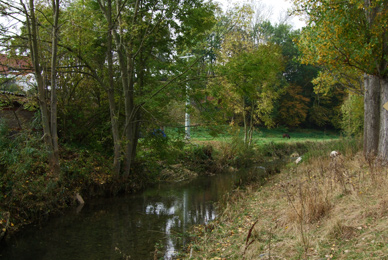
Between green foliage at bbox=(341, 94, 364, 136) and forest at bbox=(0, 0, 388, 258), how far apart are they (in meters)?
5.67

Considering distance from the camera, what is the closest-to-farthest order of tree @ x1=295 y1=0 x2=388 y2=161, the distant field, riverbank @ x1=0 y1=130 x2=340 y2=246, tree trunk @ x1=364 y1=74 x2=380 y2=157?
1. riverbank @ x1=0 y1=130 x2=340 y2=246
2. tree @ x1=295 y1=0 x2=388 y2=161
3. tree trunk @ x1=364 y1=74 x2=380 y2=157
4. the distant field

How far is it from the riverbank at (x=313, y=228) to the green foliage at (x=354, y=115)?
1366cm

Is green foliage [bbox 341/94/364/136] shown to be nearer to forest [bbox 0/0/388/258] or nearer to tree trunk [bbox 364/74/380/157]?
forest [bbox 0/0/388/258]

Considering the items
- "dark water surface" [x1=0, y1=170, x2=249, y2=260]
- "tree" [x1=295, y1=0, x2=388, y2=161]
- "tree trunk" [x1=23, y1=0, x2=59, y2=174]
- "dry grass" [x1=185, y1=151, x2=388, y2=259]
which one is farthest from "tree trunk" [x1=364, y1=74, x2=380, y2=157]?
"tree trunk" [x1=23, y1=0, x2=59, y2=174]

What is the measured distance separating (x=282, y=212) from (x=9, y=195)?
21.7 feet

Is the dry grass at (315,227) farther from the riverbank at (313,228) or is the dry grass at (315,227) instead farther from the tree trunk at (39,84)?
the tree trunk at (39,84)

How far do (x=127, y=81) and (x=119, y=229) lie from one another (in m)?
6.41

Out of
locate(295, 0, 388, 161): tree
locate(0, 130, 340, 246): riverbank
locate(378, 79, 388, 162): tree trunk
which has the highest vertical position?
locate(295, 0, 388, 161): tree

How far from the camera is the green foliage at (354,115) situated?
2014cm

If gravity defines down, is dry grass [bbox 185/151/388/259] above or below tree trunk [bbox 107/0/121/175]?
below

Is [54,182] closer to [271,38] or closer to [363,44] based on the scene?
[363,44]

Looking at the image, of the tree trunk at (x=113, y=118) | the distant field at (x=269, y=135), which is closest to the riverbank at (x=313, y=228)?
the distant field at (x=269, y=135)

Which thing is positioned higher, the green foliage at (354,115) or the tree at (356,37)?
the tree at (356,37)

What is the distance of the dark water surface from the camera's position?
7.09 meters
